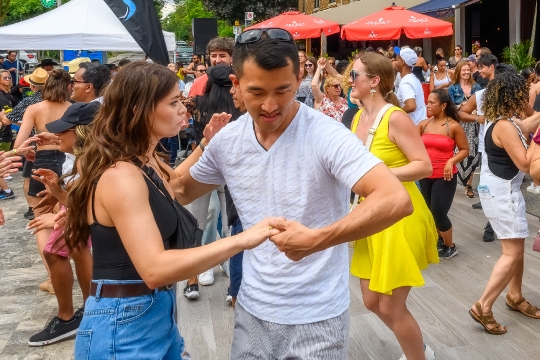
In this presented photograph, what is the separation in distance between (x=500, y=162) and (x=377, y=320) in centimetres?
154

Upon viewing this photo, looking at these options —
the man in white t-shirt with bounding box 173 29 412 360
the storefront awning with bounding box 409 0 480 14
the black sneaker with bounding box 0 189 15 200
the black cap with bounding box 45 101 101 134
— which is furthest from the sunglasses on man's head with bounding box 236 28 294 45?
the storefront awning with bounding box 409 0 480 14

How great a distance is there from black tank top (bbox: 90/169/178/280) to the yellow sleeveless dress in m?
1.57

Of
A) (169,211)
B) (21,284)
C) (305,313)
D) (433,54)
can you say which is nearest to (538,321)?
(305,313)

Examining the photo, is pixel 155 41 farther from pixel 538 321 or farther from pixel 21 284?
pixel 538 321

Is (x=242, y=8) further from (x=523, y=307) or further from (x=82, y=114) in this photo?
(x=82, y=114)

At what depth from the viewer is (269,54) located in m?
1.99

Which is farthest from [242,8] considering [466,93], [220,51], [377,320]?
[377,320]

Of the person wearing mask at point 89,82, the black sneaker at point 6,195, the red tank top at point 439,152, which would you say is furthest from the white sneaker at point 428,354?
the black sneaker at point 6,195

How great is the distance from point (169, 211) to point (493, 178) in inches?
127

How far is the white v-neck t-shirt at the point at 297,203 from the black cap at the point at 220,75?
294cm

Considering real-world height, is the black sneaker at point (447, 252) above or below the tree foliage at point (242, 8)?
below

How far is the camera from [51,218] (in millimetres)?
2955

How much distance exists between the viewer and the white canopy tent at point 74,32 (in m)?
11.3

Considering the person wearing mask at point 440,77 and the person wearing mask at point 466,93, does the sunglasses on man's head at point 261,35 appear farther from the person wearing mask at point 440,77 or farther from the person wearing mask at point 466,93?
the person wearing mask at point 440,77
